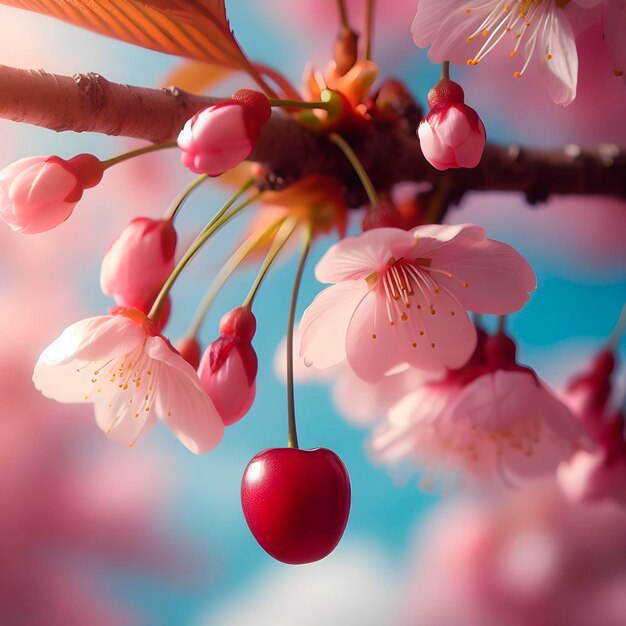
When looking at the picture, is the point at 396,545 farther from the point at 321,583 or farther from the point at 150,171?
the point at 150,171

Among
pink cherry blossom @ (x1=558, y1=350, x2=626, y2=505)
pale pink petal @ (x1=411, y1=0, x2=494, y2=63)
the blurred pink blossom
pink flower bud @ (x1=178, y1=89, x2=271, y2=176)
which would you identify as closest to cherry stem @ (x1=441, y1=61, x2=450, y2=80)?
pale pink petal @ (x1=411, y1=0, x2=494, y2=63)

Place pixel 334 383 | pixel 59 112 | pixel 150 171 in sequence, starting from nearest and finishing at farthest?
pixel 59 112
pixel 334 383
pixel 150 171

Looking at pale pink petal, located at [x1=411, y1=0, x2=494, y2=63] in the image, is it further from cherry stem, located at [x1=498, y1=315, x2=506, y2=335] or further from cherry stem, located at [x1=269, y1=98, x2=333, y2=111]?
cherry stem, located at [x1=498, y1=315, x2=506, y2=335]

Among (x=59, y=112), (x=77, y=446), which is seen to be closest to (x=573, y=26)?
(x=59, y=112)

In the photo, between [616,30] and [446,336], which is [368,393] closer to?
[446,336]

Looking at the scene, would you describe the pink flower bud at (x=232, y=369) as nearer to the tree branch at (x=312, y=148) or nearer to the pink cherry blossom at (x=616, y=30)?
the tree branch at (x=312, y=148)

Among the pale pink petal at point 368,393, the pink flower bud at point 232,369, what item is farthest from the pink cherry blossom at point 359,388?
the pink flower bud at point 232,369
